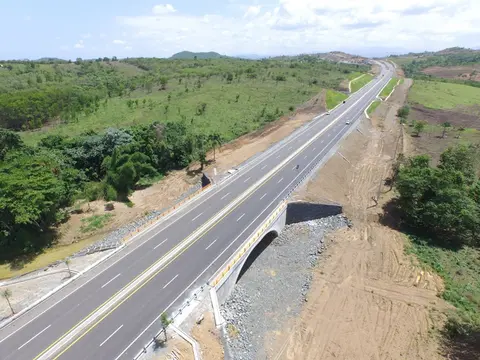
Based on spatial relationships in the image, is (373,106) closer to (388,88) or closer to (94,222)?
(388,88)

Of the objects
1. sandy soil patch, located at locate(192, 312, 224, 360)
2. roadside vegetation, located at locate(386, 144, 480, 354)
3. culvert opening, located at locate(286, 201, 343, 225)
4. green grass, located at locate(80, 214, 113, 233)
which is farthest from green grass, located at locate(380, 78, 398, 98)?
sandy soil patch, located at locate(192, 312, 224, 360)

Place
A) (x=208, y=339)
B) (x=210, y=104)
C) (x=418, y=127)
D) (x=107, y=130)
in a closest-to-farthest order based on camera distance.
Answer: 1. (x=208, y=339)
2. (x=107, y=130)
3. (x=418, y=127)
4. (x=210, y=104)

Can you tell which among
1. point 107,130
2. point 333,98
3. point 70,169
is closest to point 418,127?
point 333,98

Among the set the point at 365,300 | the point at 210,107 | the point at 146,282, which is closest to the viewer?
the point at 146,282

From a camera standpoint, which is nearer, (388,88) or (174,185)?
(174,185)

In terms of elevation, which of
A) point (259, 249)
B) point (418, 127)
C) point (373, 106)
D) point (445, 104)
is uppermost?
point (373, 106)

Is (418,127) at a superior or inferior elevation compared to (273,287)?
superior
